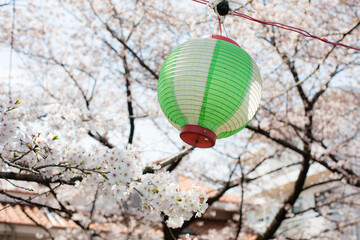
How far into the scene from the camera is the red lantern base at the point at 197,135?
2122mm

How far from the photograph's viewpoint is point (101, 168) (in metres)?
2.50

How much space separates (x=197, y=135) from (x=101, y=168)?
821 mm

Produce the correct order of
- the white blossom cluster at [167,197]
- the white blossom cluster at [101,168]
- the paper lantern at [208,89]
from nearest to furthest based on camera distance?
the paper lantern at [208,89]
the white blossom cluster at [101,168]
the white blossom cluster at [167,197]

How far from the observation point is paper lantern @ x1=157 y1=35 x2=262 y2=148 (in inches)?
81.7

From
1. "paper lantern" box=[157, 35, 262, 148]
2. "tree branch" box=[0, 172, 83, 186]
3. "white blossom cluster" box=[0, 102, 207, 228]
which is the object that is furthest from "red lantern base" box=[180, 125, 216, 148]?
"tree branch" box=[0, 172, 83, 186]

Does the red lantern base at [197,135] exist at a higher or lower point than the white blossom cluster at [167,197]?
higher

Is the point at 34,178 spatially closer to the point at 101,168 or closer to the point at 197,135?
the point at 101,168

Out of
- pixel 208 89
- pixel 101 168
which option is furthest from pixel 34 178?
pixel 208 89

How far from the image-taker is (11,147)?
104 inches

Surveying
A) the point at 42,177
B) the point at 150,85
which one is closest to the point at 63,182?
the point at 42,177

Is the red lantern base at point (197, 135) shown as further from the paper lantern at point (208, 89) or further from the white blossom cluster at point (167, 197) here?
the white blossom cluster at point (167, 197)

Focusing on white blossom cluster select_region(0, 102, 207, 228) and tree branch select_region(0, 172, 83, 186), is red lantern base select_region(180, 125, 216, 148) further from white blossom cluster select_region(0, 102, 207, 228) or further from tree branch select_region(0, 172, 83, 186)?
tree branch select_region(0, 172, 83, 186)

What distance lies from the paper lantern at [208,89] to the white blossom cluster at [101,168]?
21.7 inches

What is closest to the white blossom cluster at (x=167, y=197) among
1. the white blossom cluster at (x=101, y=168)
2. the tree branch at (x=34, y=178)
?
the white blossom cluster at (x=101, y=168)
